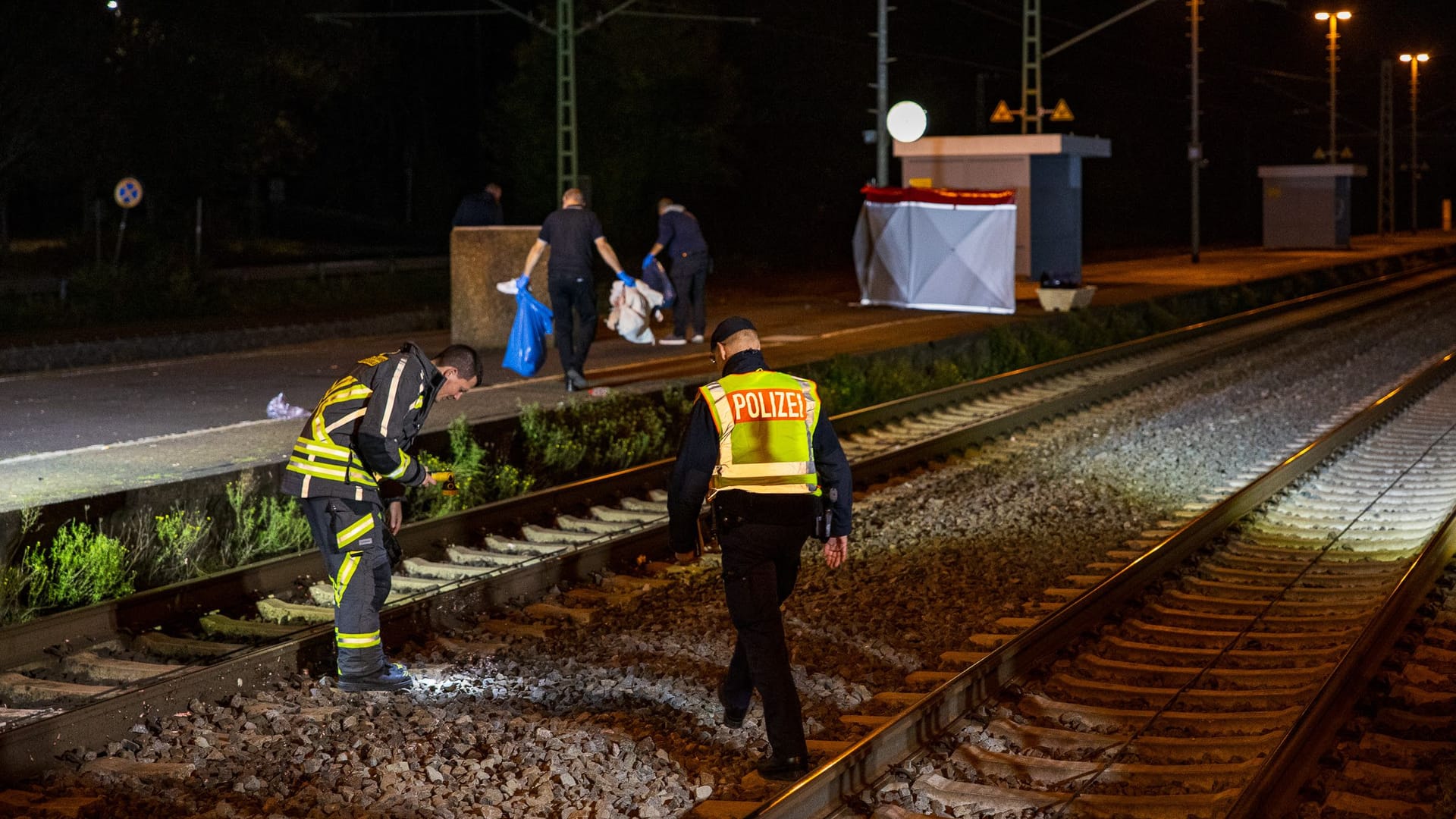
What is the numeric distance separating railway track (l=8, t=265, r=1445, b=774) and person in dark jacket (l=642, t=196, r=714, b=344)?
5.99m

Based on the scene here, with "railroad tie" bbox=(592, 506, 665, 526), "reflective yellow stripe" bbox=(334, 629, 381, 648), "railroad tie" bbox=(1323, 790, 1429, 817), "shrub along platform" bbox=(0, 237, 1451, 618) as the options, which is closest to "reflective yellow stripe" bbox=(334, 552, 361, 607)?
"reflective yellow stripe" bbox=(334, 629, 381, 648)

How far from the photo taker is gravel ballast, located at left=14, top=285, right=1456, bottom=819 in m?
5.98

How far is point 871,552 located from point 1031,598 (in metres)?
1.46

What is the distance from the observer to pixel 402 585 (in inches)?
366

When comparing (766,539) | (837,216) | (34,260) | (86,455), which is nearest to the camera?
(766,539)

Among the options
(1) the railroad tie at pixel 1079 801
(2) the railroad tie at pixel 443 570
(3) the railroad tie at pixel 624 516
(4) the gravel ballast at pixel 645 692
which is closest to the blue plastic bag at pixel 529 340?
(4) the gravel ballast at pixel 645 692

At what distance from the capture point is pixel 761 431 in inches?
231

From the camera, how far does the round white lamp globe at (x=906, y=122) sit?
1206 inches

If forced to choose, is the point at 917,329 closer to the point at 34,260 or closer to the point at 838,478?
the point at 838,478

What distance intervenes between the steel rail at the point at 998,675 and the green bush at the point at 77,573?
4.90 meters

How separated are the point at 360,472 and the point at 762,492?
6.56 ft

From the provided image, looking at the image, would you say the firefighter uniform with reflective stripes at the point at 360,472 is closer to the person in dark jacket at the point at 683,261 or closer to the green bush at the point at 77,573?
the green bush at the point at 77,573

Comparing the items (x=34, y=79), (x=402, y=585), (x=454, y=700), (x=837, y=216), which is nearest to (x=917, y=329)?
(x=402, y=585)

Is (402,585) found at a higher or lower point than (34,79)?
lower
